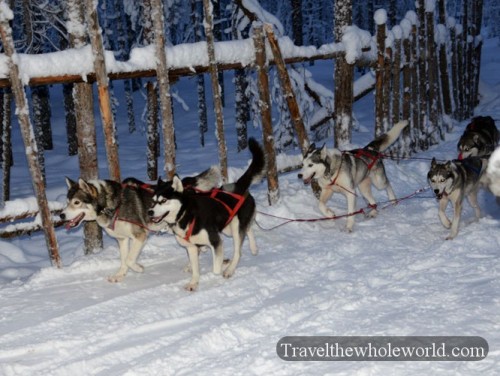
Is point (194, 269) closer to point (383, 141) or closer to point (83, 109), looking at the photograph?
point (83, 109)

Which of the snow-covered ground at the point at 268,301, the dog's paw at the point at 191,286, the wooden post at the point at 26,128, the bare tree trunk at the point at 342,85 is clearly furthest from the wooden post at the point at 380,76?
the wooden post at the point at 26,128

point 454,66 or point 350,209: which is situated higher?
point 454,66

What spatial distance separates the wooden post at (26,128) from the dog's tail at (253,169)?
198 cm

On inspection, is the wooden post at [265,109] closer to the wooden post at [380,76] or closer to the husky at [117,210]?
the husky at [117,210]

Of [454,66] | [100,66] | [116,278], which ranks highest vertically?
[100,66]

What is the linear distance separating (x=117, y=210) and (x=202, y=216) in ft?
2.89

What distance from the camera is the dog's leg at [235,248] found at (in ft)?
20.2

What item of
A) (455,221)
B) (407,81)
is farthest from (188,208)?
(407,81)

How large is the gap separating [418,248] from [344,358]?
3105 millimetres

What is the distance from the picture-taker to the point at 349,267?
6324mm

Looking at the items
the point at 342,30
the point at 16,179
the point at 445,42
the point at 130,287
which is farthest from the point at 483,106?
the point at 130,287

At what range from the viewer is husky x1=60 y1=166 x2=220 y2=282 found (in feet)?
19.5

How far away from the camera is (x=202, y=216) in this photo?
585 centimetres

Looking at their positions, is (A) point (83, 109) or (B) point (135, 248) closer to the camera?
(B) point (135, 248)
